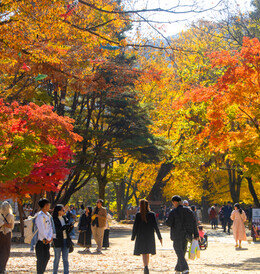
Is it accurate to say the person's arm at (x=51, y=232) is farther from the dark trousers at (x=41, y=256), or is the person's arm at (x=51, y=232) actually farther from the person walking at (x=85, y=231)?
the person walking at (x=85, y=231)

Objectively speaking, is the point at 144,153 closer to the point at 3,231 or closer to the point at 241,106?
the point at 241,106

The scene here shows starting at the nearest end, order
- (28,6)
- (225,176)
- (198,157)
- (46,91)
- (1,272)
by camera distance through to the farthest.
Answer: (28,6) → (1,272) → (46,91) → (198,157) → (225,176)

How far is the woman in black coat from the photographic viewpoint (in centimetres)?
1034

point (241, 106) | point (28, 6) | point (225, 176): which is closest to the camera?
point (28, 6)

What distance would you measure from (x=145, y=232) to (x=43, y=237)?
2.65 metres

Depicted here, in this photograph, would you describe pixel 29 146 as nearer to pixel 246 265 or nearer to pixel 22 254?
pixel 22 254

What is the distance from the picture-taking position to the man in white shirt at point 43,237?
8.62m

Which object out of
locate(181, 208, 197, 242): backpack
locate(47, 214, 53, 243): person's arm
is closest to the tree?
locate(181, 208, 197, 242): backpack

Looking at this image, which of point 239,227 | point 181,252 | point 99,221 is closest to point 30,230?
point 181,252

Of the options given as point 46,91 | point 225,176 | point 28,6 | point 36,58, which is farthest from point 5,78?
point 225,176

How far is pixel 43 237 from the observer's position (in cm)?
862

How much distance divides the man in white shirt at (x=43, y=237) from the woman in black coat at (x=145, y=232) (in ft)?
7.72

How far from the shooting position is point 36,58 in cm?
Answer: 1079

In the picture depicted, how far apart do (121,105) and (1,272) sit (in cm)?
1820
